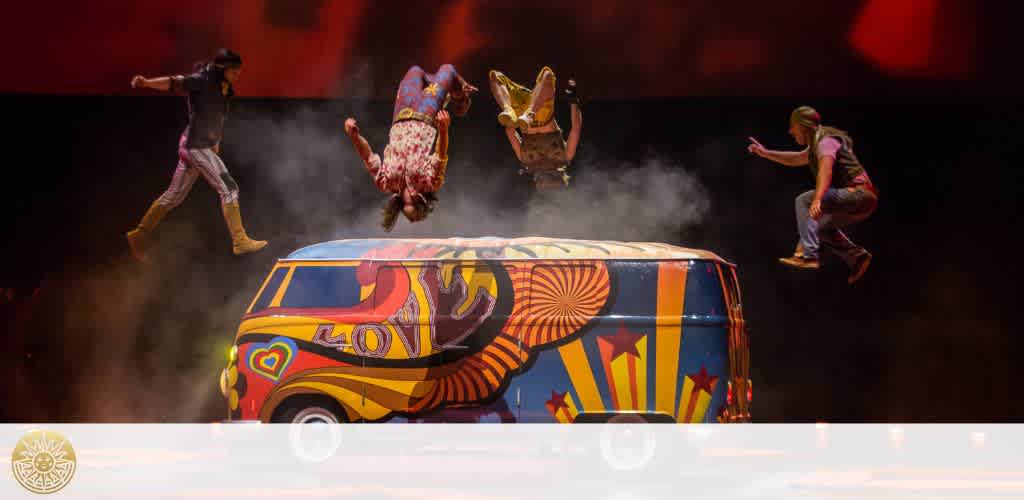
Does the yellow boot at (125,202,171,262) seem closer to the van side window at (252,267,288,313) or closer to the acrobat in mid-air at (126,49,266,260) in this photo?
the acrobat in mid-air at (126,49,266,260)

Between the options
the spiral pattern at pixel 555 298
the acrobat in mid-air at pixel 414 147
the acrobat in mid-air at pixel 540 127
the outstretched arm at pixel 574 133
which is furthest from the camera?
the outstretched arm at pixel 574 133

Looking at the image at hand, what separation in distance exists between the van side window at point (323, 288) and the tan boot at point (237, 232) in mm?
842

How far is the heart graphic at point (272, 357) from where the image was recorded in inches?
272

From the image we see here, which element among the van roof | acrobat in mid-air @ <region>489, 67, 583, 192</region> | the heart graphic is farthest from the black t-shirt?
acrobat in mid-air @ <region>489, 67, 583, 192</region>

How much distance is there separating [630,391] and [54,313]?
3.76m

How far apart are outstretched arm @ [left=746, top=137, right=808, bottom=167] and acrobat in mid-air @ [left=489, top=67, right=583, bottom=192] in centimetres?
113

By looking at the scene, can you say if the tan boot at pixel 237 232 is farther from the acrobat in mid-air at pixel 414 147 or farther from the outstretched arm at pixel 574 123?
the outstretched arm at pixel 574 123

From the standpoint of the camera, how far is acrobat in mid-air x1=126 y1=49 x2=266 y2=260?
7.75 meters

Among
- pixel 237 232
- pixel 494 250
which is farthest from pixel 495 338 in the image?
pixel 237 232
